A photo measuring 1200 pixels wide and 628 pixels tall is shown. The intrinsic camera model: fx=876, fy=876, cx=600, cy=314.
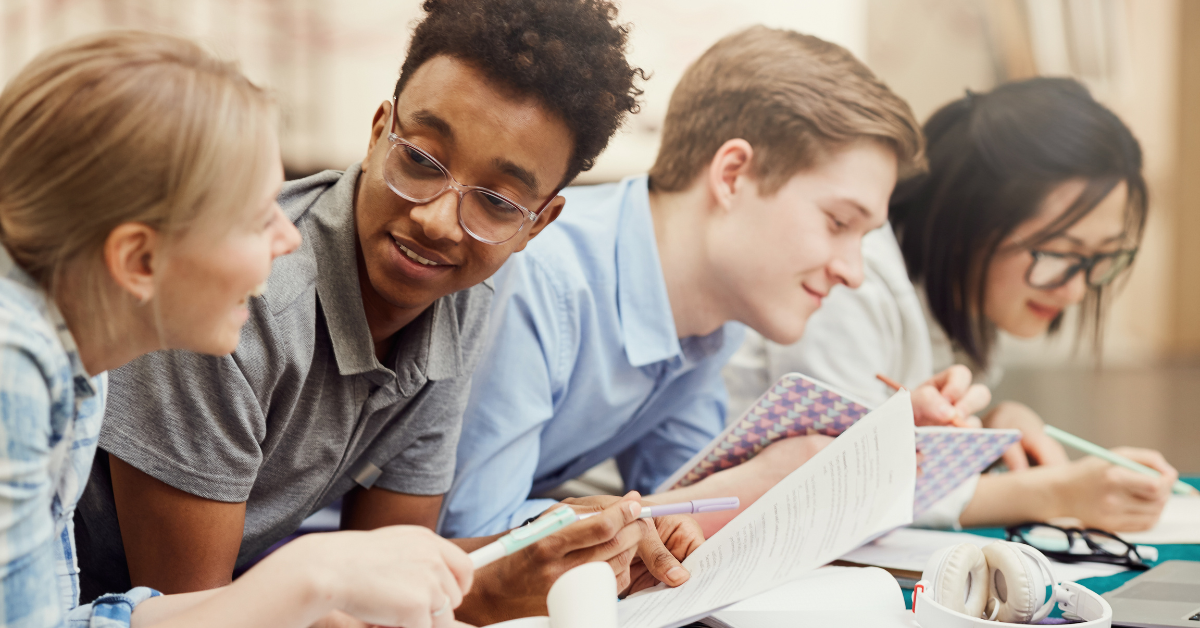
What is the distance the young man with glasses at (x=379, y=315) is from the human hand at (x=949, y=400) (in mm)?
407

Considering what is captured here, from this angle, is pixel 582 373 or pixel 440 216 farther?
pixel 582 373

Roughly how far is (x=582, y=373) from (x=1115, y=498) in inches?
25.8

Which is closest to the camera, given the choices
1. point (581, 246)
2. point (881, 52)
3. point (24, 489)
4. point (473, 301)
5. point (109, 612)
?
point (24, 489)

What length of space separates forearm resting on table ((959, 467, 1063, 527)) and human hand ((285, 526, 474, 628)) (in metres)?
0.79

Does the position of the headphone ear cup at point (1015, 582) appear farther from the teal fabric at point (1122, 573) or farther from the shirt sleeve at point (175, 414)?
the shirt sleeve at point (175, 414)

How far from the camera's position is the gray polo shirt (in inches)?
25.9

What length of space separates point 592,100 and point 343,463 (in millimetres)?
410

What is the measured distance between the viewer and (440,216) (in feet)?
2.29

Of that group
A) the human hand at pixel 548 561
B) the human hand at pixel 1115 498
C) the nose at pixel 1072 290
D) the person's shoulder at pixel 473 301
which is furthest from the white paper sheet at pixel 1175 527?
the person's shoulder at pixel 473 301

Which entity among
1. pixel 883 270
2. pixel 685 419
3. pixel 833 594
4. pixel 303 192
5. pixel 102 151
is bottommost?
pixel 685 419

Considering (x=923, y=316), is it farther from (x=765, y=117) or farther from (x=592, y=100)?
(x=592, y=100)

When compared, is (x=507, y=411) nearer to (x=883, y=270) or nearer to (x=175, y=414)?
(x=175, y=414)

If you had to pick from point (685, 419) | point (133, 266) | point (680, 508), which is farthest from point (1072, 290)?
point (133, 266)

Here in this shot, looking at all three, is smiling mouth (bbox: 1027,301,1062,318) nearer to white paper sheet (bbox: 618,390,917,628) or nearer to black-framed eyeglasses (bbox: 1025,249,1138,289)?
black-framed eyeglasses (bbox: 1025,249,1138,289)
